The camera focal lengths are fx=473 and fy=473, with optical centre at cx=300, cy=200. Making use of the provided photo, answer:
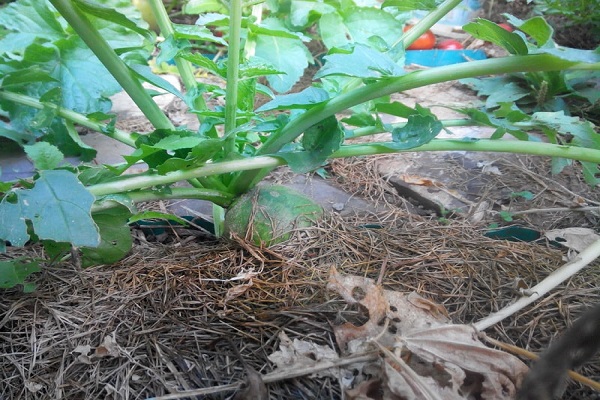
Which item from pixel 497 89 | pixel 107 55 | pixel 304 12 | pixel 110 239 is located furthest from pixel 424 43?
pixel 110 239

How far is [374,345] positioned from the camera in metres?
0.90

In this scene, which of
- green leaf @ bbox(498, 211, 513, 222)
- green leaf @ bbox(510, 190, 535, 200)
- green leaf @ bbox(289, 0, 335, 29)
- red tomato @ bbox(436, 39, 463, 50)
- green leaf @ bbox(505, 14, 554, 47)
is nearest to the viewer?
green leaf @ bbox(505, 14, 554, 47)

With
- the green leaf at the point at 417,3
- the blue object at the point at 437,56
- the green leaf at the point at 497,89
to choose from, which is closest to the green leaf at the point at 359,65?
the green leaf at the point at 417,3

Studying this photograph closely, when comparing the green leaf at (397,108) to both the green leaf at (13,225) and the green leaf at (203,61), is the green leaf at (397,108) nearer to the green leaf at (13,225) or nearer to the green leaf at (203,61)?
the green leaf at (203,61)

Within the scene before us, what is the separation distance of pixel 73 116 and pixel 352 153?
959 mm

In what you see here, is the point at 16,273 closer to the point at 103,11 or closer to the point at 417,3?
the point at 103,11

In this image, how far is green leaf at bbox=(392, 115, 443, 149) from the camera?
1.21m

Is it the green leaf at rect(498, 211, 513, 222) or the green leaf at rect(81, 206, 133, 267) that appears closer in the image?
the green leaf at rect(81, 206, 133, 267)

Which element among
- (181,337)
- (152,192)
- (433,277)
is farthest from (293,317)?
(152,192)

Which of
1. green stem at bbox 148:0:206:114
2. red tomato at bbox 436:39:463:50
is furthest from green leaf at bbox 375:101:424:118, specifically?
red tomato at bbox 436:39:463:50

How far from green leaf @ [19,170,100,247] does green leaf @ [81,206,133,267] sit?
0.64ft

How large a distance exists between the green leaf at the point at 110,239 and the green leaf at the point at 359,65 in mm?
624

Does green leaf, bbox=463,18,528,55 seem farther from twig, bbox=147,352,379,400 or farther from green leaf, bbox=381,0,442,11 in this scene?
twig, bbox=147,352,379,400

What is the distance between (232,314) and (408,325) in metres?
0.40
